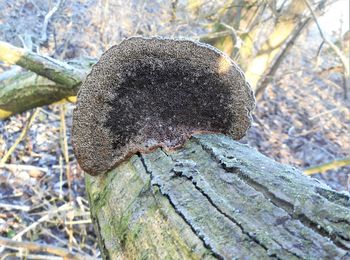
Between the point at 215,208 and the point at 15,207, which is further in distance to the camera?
the point at 15,207

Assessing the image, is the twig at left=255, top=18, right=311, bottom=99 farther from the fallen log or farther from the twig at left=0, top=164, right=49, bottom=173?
the fallen log

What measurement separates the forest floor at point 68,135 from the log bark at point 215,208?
182 cm

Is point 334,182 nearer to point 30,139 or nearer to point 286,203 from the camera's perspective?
point 30,139

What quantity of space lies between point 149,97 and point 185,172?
1.07ft

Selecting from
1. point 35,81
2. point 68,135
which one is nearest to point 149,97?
point 35,81

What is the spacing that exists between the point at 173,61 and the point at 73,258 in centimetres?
130

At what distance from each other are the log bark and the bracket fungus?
67 millimetres

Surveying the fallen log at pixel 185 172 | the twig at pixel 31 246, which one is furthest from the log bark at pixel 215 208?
the twig at pixel 31 246

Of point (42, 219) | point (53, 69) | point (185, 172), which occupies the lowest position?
point (42, 219)

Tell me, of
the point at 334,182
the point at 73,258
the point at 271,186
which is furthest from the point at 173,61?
the point at 334,182

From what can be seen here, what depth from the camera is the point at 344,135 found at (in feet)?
22.8

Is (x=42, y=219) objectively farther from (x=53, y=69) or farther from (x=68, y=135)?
(x=68, y=135)

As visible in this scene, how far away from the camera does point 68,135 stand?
4801mm

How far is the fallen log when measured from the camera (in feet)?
2.90
